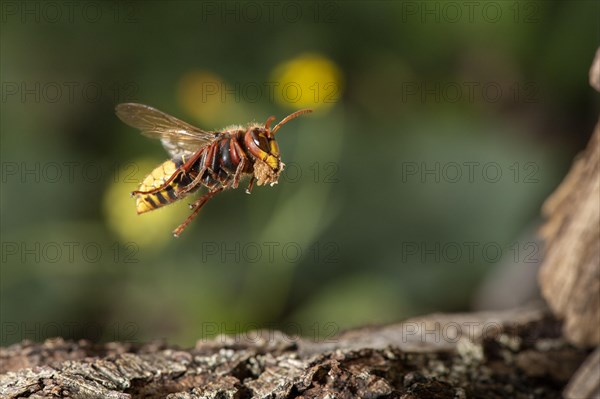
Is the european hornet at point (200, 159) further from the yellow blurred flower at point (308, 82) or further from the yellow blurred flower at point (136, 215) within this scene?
the yellow blurred flower at point (308, 82)

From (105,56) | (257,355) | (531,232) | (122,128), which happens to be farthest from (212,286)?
(257,355)

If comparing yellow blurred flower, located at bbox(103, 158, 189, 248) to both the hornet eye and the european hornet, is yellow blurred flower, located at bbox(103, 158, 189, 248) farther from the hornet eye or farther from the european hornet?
the hornet eye

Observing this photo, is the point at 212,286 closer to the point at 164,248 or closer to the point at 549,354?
the point at 164,248

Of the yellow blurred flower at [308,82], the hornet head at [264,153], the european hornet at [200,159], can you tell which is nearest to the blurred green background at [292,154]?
the yellow blurred flower at [308,82]

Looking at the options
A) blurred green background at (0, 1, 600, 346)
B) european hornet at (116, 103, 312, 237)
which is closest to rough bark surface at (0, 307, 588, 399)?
european hornet at (116, 103, 312, 237)

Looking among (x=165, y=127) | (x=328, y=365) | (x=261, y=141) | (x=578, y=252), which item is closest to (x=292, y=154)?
(x=165, y=127)

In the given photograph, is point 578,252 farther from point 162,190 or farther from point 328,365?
point 162,190
